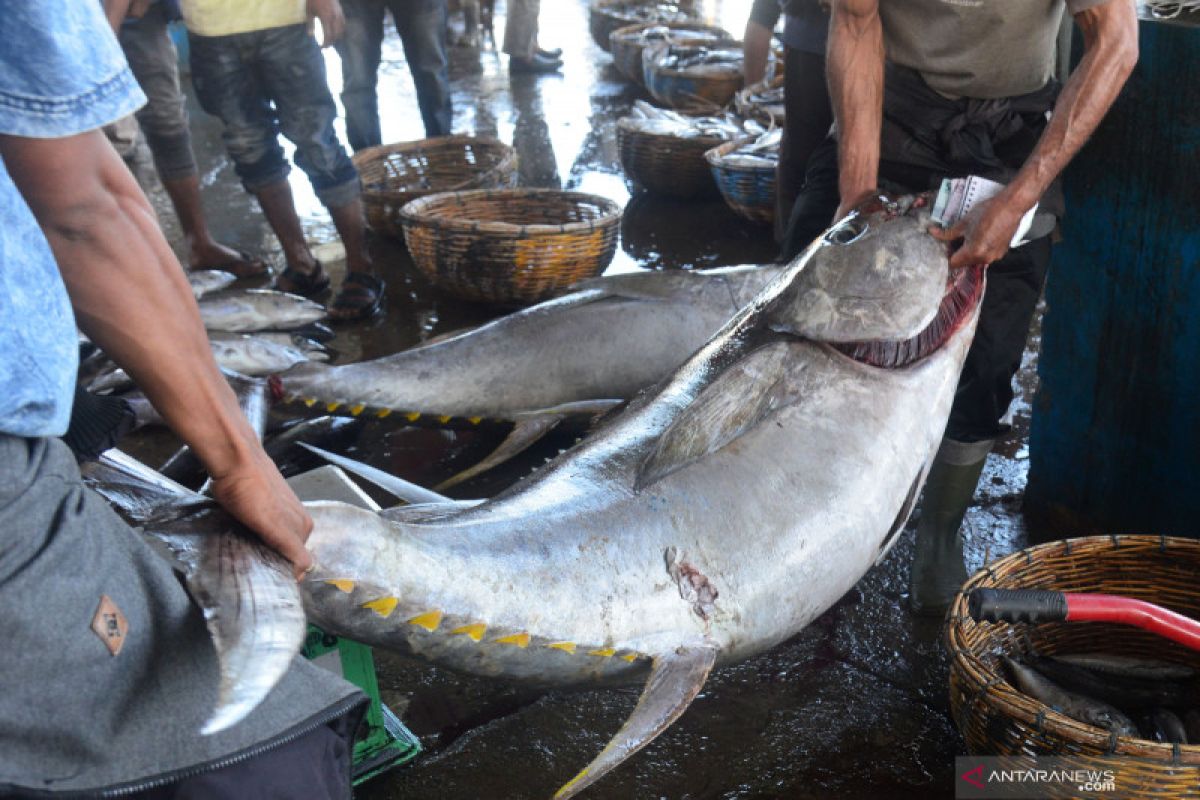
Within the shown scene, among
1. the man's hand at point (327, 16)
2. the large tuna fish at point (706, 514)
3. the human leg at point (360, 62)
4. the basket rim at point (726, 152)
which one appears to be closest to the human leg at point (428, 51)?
the human leg at point (360, 62)

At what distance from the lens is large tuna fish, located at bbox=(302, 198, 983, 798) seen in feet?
6.36

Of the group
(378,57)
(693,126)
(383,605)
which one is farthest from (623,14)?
(383,605)

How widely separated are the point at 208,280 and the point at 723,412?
3.53m

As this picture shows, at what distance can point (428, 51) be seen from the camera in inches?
253

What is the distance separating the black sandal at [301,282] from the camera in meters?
5.55

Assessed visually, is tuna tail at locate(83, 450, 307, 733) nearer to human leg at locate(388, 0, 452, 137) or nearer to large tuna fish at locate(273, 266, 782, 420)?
large tuna fish at locate(273, 266, 782, 420)

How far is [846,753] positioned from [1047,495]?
1.29 metres

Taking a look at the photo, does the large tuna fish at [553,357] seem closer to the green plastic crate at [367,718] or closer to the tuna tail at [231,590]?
the green plastic crate at [367,718]

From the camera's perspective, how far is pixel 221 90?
5082 mm

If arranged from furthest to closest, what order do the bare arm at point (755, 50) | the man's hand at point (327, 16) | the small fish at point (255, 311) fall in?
the bare arm at point (755, 50)
the man's hand at point (327, 16)
the small fish at point (255, 311)

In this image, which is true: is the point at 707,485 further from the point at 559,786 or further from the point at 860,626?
the point at 860,626

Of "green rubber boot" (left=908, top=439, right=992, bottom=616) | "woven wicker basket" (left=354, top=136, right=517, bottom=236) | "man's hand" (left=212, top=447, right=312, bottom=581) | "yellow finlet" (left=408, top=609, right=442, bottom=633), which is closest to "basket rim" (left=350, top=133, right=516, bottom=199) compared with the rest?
"woven wicker basket" (left=354, top=136, right=517, bottom=236)

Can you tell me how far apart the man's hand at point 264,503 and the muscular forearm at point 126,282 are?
21mm

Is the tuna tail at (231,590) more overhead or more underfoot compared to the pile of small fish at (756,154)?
more overhead
